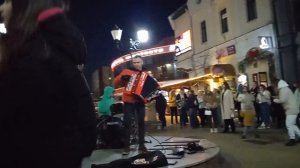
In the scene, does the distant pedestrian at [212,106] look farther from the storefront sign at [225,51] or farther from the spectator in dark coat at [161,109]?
the storefront sign at [225,51]

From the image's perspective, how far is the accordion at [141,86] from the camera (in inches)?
330

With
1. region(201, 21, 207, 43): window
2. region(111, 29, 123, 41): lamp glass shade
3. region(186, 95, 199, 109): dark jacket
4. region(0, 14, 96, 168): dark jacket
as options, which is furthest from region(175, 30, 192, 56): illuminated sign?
region(0, 14, 96, 168): dark jacket

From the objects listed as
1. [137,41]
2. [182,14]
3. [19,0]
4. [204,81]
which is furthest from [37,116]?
[182,14]

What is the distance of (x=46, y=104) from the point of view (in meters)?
1.42

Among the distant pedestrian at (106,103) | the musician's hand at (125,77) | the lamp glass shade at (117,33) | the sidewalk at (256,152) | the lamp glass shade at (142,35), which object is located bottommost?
the sidewalk at (256,152)

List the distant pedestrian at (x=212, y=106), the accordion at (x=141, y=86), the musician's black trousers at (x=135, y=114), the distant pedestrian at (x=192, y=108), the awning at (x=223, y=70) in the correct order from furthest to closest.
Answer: the awning at (x=223, y=70)
the distant pedestrian at (x=192, y=108)
the distant pedestrian at (x=212, y=106)
the musician's black trousers at (x=135, y=114)
the accordion at (x=141, y=86)

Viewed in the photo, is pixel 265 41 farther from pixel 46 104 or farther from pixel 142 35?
pixel 46 104

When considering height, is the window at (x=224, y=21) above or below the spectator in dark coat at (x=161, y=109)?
above

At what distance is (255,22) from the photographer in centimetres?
2070

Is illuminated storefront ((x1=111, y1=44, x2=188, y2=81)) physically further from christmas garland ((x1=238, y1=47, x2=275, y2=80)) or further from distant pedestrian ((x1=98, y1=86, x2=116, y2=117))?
distant pedestrian ((x1=98, y1=86, x2=116, y2=117))

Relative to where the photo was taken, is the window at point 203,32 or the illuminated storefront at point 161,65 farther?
the illuminated storefront at point 161,65

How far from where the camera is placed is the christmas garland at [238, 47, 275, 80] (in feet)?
63.0

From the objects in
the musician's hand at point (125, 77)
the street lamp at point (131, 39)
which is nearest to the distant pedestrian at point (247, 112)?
the street lamp at point (131, 39)

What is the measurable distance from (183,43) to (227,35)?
7042 mm
